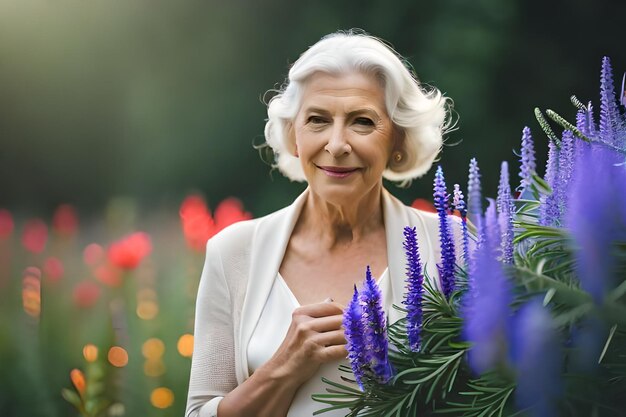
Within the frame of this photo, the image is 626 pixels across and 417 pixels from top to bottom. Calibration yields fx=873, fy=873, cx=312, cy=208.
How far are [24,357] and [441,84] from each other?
5.63ft

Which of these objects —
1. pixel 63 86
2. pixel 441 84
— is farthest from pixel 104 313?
pixel 441 84

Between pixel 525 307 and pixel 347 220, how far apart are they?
2.98 ft

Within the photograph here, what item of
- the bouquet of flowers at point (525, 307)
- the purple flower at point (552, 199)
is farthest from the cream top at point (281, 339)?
the purple flower at point (552, 199)

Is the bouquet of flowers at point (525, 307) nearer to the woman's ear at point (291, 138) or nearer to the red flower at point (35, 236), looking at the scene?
the woman's ear at point (291, 138)

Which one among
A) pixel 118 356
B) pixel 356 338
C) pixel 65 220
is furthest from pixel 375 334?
pixel 65 220

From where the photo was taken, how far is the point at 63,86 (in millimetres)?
3191

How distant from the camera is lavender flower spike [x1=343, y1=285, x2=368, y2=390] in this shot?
2.79 ft

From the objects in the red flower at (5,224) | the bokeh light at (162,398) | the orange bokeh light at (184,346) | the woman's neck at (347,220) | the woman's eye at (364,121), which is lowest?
the bokeh light at (162,398)

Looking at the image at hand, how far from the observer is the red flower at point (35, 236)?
3.10m

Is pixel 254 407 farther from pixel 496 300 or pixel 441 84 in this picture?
pixel 441 84

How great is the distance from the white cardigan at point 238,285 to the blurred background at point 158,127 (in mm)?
1297

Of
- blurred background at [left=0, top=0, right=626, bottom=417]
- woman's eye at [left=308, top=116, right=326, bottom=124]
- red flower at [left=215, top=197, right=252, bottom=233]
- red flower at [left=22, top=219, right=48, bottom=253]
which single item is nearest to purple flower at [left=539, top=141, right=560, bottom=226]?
woman's eye at [left=308, top=116, right=326, bottom=124]

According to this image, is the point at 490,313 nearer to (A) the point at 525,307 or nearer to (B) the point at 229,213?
(A) the point at 525,307

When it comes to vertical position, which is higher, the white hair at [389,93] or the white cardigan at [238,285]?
the white hair at [389,93]
